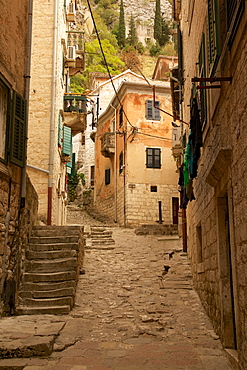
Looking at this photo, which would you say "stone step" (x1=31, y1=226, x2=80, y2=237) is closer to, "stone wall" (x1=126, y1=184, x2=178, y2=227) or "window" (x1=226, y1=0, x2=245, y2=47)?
"window" (x1=226, y1=0, x2=245, y2=47)

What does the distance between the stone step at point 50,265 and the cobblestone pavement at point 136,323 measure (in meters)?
0.72

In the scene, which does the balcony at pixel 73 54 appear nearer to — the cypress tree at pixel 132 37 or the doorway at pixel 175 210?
the doorway at pixel 175 210

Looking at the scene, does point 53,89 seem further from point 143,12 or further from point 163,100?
point 143,12

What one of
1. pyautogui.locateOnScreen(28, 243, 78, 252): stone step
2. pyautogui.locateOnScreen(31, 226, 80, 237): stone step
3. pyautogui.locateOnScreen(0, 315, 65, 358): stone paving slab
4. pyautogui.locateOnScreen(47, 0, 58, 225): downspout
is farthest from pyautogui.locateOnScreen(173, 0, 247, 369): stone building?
pyautogui.locateOnScreen(47, 0, 58, 225): downspout

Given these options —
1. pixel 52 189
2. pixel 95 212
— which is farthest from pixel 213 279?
pixel 95 212

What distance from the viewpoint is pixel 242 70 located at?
420 cm

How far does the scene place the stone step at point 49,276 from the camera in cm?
870

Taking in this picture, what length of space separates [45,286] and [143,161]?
1593cm

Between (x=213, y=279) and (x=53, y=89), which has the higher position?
(x=53, y=89)

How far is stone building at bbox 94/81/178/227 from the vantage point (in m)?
23.3

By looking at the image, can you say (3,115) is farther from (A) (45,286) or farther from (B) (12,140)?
(A) (45,286)

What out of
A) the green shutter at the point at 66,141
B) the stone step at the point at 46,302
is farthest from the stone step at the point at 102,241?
the stone step at the point at 46,302

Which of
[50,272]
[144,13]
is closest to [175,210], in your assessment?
[50,272]

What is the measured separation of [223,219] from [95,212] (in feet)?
75.4
